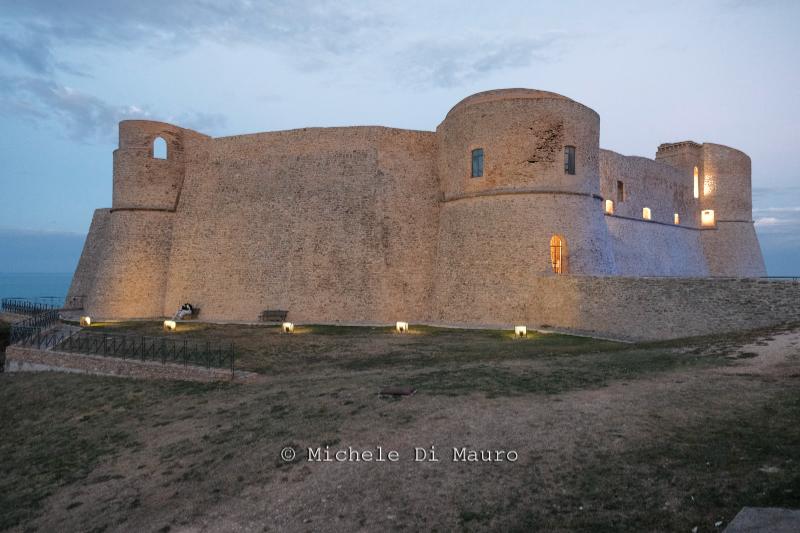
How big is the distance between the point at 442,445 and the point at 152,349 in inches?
492

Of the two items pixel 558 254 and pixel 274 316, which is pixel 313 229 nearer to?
pixel 274 316

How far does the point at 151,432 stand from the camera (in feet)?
34.0

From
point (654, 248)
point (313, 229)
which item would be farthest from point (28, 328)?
point (654, 248)

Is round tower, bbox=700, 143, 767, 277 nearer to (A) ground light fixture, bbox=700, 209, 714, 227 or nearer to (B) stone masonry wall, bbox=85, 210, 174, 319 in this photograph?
(A) ground light fixture, bbox=700, 209, 714, 227

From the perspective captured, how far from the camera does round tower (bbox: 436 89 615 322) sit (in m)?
22.0

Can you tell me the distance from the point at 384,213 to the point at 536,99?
29.2 feet

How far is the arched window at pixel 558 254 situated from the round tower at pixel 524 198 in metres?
0.04

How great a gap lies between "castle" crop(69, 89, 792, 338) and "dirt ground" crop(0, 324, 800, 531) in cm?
866

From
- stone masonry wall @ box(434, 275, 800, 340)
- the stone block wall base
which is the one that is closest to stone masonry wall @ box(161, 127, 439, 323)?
stone masonry wall @ box(434, 275, 800, 340)

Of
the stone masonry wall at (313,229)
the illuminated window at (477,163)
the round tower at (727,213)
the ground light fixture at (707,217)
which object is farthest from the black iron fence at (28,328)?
the round tower at (727,213)

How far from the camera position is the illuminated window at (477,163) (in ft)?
77.0

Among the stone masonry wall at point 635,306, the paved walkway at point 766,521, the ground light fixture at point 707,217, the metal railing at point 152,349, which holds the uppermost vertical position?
the ground light fixture at point 707,217

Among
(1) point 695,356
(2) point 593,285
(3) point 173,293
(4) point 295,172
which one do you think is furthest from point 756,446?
(3) point 173,293

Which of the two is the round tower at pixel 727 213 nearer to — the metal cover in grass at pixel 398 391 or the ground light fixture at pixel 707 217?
the ground light fixture at pixel 707 217
